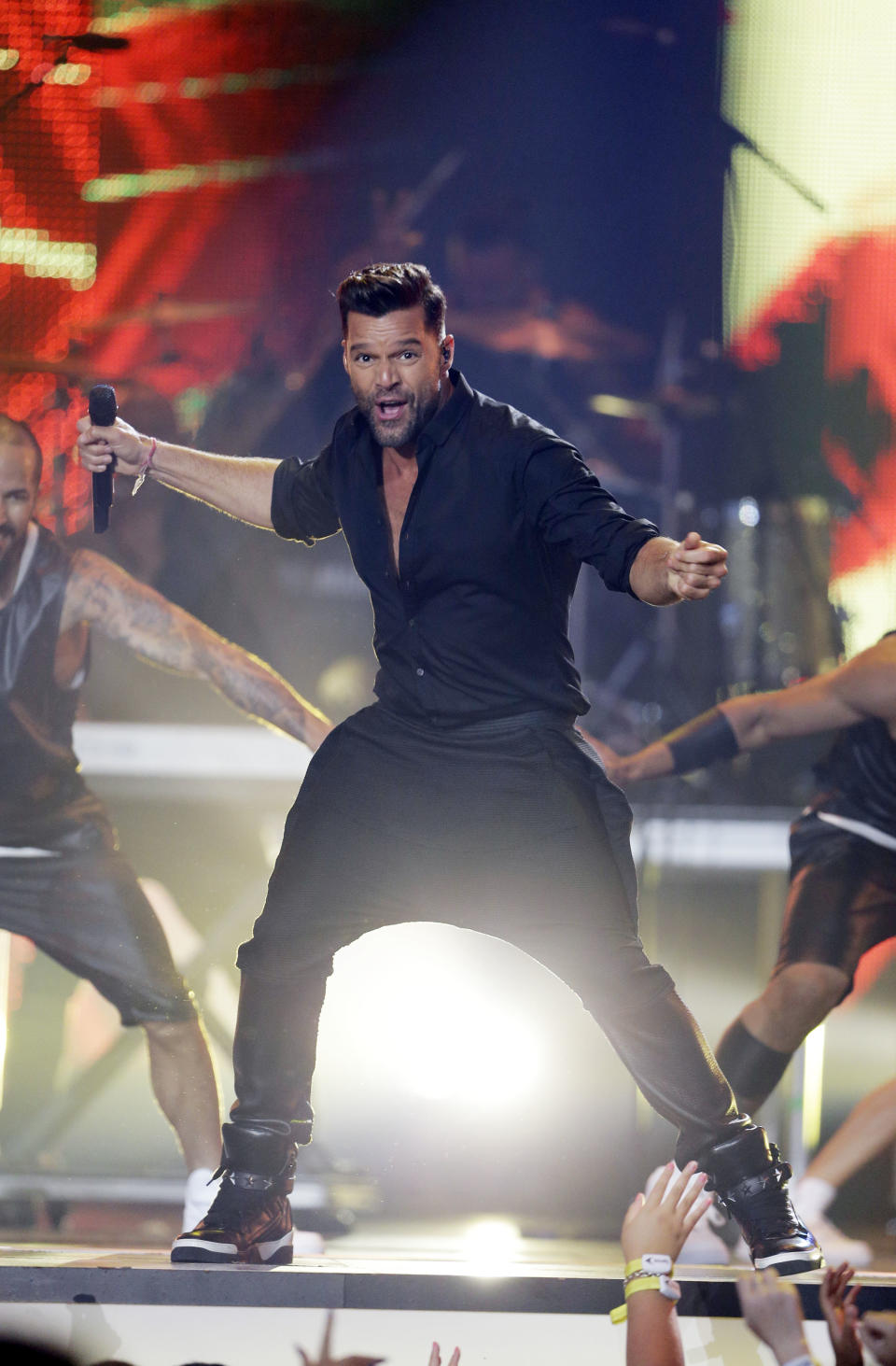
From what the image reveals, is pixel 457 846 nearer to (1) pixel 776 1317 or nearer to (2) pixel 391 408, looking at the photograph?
(2) pixel 391 408

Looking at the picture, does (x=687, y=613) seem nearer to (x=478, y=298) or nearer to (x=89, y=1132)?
(x=478, y=298)

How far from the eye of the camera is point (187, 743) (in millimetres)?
3557

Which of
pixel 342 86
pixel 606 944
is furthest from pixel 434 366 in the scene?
pixel 342 86

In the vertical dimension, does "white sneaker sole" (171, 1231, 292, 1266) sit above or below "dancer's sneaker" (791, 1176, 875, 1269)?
above

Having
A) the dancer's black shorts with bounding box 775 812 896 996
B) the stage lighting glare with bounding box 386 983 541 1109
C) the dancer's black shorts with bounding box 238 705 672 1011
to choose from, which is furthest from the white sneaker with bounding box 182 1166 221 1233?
the dancer's black shorts with bounding box 775 812 896 996

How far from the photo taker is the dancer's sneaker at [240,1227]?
2.51 m

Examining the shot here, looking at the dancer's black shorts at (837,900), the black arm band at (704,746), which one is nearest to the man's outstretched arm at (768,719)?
the black arm band at (704,746)

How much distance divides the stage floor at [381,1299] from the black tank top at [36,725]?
3.41ft

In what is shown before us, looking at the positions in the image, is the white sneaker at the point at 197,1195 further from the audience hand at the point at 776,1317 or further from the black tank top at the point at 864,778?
the black tank top at the point at 864,778

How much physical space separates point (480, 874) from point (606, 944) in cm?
29

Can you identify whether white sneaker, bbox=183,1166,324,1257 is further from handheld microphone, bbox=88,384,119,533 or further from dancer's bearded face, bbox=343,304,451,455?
dancer's bearded face, bbox=343,304,451,455

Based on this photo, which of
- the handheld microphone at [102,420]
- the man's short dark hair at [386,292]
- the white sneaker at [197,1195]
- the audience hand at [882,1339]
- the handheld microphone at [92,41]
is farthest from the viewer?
the handheld microphone at [92,41]

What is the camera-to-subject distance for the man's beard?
2.51 m

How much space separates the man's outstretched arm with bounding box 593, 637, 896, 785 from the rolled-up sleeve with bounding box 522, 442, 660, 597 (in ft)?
3.43
